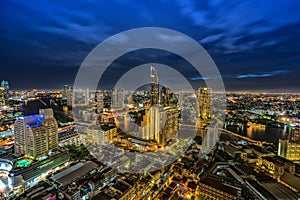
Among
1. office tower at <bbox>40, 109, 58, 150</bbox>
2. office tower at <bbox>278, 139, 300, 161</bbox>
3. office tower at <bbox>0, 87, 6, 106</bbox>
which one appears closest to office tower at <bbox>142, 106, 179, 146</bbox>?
office tower at <bbox>40, 109, 58, 150</bbox>

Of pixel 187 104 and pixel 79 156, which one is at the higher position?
pixel 187 104

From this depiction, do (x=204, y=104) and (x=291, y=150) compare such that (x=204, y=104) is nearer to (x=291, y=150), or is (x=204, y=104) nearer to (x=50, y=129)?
(x=291, y=150)

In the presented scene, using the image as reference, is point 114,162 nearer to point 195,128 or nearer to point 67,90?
point 195,128

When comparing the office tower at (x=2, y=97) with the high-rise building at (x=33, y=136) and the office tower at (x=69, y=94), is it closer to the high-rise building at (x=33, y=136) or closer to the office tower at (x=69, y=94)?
the office tower at (x=69, y=94)

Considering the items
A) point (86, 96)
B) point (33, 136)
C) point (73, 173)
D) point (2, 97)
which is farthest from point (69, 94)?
point (73, 173)

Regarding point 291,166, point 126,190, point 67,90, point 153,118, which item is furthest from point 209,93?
point 67,90

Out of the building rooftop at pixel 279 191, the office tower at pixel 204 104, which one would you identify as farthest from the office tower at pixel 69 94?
the building rooftop at pixel 279 191

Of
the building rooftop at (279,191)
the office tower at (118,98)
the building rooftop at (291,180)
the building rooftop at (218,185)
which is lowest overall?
the building rooftop at (291,180)

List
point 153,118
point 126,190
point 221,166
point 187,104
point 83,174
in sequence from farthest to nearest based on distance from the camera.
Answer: point 187,104, point 153,118, point 221,166, point 83,174, point 126,190
